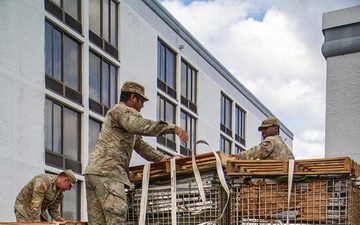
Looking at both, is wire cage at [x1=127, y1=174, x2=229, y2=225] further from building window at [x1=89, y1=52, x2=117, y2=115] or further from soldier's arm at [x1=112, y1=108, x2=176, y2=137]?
building window at [x1=89, y1=52, x2=117, y2=115]

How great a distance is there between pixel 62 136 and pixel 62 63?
94.6 inches

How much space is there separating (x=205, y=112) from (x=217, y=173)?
91.3 feet

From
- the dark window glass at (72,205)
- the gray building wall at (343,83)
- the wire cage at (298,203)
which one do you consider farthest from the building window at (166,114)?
the wire cage at (298,203)

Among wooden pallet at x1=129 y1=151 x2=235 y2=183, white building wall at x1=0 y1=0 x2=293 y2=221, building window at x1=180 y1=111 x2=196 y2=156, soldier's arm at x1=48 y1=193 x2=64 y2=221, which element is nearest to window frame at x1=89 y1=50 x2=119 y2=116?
white building wall at x1=0 y1=0 x2=293 y2=221

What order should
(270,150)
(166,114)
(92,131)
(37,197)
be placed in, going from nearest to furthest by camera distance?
1. (270,150)
2. (37,197)
3. (92,131)
4. (166,114)

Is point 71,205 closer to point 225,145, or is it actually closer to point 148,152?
point 148,152

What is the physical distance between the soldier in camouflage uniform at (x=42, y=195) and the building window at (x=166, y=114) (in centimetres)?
1890

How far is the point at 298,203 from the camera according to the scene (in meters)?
5.23

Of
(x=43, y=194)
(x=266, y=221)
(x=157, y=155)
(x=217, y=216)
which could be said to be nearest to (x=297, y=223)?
(x=266, y=221)

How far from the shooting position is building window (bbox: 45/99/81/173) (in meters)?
19.1

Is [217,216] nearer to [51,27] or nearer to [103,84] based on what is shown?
[51,27]

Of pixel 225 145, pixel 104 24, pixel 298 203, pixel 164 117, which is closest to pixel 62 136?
pixel 104 24

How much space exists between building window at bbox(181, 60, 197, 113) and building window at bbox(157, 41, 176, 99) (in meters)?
1.04

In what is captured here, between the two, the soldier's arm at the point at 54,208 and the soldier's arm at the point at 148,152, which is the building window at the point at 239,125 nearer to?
the soldier's arm at the point at 54,208
